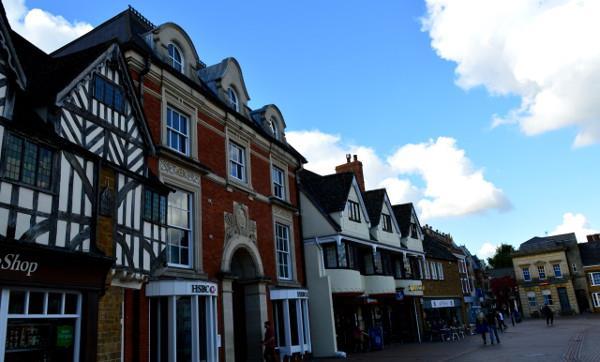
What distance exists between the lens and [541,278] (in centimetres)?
6184

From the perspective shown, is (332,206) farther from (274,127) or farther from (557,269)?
(557,269)

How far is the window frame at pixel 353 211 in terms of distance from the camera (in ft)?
Answer: 81.0

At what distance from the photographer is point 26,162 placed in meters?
8.36

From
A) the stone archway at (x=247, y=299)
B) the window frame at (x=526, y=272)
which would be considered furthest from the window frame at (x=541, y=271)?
the stone archway at (x=247, y=299)

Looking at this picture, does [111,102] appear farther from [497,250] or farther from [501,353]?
[497,250]

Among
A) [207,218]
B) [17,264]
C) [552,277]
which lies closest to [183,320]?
[207,218]

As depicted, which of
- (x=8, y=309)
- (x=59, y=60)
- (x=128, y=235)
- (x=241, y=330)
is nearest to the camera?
(x=8, y=309)

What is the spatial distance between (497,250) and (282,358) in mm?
99431

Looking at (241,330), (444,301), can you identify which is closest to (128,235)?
(241,330)

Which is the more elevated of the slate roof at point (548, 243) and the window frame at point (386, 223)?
the slate roof at point (548, 243)

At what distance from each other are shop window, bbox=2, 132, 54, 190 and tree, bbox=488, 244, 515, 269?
98997mm

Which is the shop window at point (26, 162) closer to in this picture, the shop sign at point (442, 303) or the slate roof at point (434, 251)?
the shop sign at point (442, 303)

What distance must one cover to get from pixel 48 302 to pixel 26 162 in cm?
252

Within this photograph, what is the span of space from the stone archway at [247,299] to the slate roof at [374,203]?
1175 centimetres
